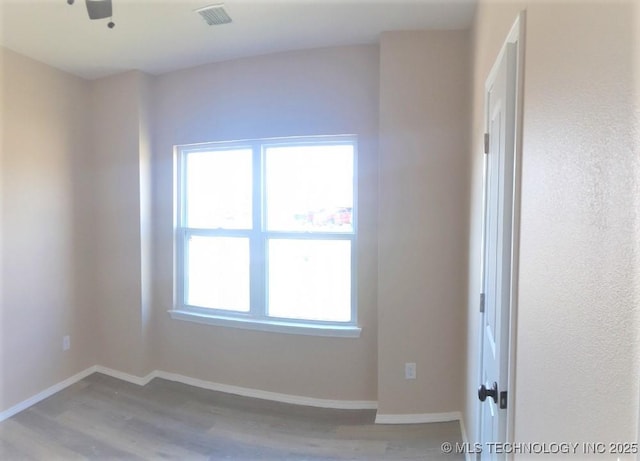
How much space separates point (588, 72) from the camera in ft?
2.17

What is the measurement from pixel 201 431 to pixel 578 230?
8.59ft

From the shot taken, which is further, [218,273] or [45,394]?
[218,273]

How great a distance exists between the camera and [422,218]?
2.40 meters

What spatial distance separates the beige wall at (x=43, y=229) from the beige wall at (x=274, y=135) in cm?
69

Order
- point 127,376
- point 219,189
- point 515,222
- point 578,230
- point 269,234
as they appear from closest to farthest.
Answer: point 578,230
point 515,222
point 269,234
point 219,189
point 127,376

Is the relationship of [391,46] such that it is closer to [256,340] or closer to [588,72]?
[588,72]

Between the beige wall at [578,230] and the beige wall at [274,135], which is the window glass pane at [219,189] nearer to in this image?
the beige wall at [274,135]

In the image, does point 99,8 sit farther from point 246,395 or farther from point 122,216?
point 246,395

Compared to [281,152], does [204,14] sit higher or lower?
higher

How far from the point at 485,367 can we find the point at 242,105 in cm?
249

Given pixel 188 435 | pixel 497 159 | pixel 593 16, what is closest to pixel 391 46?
pixel 497 159

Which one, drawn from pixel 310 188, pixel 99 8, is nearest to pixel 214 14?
pixel 99 8

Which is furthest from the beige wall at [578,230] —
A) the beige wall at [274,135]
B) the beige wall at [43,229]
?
the beige wall at [43,229]

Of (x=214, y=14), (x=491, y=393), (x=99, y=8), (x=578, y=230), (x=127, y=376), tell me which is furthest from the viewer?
(x=127, y=376)
